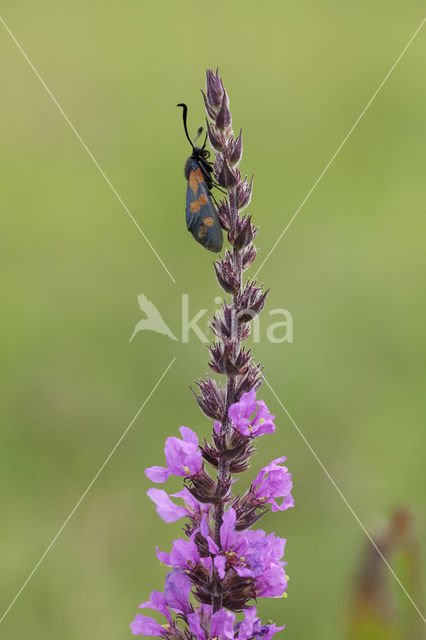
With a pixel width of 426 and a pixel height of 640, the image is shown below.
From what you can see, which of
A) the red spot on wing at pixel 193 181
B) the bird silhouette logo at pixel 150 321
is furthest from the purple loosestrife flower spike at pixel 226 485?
the bird silhouette logo at pixel 150 321

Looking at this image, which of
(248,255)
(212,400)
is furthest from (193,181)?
(212,400)

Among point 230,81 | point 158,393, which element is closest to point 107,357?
point 158,393

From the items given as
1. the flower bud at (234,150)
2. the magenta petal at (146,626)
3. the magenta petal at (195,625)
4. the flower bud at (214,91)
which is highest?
the flower bud at (214,91)

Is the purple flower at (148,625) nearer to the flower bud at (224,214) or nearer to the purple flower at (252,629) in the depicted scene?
the purple flower at (252,629)

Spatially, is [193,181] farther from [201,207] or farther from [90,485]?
[90,485]

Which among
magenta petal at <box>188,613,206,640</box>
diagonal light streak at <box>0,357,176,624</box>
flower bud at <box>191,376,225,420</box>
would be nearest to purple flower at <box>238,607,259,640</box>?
magenta petal at <box>188,613,206,640</box>

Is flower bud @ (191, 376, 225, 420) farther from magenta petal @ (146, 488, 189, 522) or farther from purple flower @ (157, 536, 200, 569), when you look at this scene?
purple flower @ (157, 536, 200, 569)
